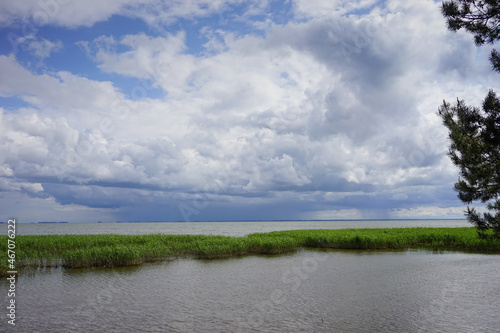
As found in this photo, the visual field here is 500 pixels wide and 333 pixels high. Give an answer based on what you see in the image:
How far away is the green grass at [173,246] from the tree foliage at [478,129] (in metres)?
24.9

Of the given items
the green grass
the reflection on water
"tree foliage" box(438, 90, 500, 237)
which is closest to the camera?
"tree foliage" box(438, 90, 500, 237)

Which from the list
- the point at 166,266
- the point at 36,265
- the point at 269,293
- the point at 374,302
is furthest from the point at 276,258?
the point at 36,265

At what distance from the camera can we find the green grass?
27.0 m

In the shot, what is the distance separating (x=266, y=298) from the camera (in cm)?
1783

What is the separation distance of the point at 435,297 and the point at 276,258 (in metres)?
17.1

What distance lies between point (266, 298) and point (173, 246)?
1897cm

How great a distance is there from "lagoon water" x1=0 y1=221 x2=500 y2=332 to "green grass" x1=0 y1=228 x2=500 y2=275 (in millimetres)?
1744

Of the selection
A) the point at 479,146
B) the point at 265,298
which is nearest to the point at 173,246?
the point at 265,298

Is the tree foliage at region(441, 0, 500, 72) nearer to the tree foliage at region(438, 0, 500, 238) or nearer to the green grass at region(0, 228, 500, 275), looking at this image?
the tree foliage at region(438, 0, 500, 238)

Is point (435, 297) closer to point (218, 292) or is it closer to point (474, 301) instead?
point (474, 301)

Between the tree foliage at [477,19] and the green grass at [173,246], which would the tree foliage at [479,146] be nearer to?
the tree foliage at [477,19]

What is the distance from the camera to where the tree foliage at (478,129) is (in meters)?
9.84

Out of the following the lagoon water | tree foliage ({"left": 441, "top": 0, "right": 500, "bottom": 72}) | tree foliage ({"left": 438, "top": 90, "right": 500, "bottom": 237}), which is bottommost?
the lagoon water

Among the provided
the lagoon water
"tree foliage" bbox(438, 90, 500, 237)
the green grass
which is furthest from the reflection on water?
"tree foliage" bbox(438, 90, 500, 237)
